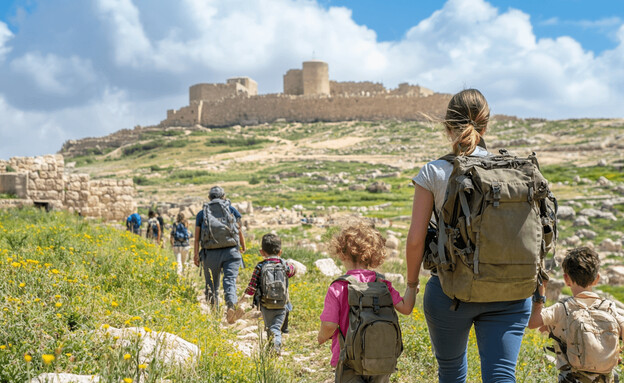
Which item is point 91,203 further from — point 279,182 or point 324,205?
point 279,182

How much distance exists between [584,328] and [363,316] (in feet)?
4.52

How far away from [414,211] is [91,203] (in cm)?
1163

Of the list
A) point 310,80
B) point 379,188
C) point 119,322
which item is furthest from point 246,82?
point 119,322

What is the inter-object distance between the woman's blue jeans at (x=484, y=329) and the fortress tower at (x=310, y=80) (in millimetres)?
55347

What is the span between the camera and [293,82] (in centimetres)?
5828

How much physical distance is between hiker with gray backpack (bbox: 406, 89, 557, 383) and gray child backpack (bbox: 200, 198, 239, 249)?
311 cm

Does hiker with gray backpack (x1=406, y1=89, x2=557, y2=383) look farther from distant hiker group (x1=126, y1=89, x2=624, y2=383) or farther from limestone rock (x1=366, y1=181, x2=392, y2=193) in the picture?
limestone rock (x1=366, y1=181, x2=392, y2=193)

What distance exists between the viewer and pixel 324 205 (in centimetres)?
2045

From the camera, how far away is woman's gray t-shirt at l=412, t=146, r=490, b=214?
8.34 ft

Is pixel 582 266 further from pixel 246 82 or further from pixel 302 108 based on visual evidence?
pixel 246 82

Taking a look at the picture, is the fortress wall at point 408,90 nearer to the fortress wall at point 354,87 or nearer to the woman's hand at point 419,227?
the fortress wall at point 354,87

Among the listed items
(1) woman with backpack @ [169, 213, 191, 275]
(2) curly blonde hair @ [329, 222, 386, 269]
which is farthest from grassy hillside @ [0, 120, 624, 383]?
(2) curly blonde hair @ [329, 222, 386, 269]

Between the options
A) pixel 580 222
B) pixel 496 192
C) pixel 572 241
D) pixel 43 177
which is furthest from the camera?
pixel 580 222

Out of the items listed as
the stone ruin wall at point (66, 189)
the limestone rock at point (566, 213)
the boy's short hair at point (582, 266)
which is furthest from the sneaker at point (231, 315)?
the limestone rock at point (566, 213)
